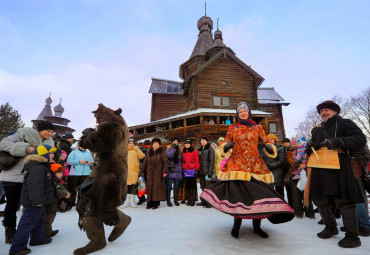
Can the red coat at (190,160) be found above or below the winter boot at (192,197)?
above

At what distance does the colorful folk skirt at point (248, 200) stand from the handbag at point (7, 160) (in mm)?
2880

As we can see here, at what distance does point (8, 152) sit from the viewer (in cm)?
314

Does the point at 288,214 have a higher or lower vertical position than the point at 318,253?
higher

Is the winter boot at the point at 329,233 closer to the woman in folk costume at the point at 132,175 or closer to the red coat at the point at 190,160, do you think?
the red coat at the point at 190,160

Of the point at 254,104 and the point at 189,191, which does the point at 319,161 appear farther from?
the point at 254,104

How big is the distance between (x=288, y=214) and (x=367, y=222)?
1.70 metres

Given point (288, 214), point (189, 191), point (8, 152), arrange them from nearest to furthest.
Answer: point (288, 214) < point (8, 152) < point (189, 191)

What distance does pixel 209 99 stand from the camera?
21234 millimetres

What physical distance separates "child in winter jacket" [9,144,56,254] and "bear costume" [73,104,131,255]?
2.08 feet

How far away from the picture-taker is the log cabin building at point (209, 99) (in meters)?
19.3

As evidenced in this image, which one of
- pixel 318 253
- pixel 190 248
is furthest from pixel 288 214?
pixel 190 248

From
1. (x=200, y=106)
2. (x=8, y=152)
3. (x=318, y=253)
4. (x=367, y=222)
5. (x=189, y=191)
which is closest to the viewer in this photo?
(x=318, y=253)

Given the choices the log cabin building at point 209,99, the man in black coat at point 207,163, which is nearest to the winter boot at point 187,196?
the man in black coat at point 207,163

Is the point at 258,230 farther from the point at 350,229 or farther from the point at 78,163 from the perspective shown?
the point at 78,163
